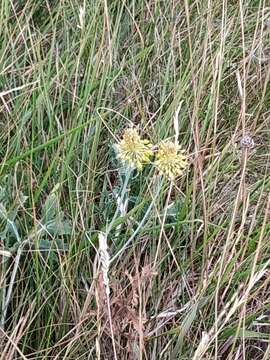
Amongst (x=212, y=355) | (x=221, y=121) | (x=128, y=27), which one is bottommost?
(x=212, y=355)

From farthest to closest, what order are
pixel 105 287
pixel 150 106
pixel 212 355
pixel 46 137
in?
pixel 150 106
pixel 46 137
pixel 212 355
pixel 105 287

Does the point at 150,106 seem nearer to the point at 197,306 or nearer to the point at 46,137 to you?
the point at 46,137

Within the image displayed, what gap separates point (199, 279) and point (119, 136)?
1.02ft

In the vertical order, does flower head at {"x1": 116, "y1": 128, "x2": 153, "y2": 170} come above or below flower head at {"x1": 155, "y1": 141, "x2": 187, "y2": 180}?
above

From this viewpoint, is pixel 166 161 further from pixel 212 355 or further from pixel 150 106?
pixel 150 106

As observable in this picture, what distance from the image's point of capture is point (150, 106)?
1176mm

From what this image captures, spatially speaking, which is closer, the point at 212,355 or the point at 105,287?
the point at 105,287

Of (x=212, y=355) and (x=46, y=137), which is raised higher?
(x=46, y=137)

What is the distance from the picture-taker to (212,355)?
83cm

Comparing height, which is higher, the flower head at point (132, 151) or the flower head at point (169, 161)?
the flower head at point (132, 151)

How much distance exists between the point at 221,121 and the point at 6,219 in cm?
50

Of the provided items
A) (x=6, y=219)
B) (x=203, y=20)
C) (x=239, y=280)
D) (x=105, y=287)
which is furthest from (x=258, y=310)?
(x=203, y=20)

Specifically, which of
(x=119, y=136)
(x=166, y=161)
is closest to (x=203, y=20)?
(x=119, y=136)

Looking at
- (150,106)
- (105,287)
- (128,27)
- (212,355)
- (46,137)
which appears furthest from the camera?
(128,27)
